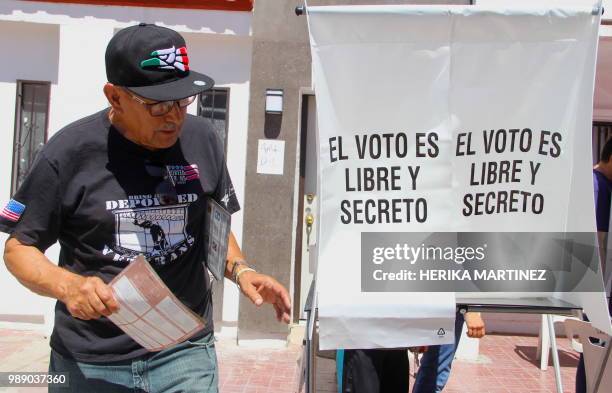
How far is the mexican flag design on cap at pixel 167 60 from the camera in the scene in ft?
6.04

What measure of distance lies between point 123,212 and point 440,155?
3.89 feet

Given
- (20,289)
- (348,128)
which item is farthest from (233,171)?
(348,128)

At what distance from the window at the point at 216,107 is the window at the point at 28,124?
1560mm

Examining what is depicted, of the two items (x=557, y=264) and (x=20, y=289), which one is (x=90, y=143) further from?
(x=20, y=289)

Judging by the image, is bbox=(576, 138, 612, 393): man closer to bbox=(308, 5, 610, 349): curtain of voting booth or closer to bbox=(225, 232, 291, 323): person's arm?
bbox=(308, 5, 610, 349): curtain of voting booth

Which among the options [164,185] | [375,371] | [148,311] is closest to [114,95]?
[164,185]

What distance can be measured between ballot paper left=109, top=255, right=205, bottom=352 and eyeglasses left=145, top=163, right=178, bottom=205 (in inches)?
13.1

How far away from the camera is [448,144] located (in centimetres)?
229

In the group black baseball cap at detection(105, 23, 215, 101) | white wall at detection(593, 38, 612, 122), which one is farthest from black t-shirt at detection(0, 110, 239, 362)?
white wall at detection(593, 38, 612, 122)

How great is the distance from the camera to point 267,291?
2168 millimetres

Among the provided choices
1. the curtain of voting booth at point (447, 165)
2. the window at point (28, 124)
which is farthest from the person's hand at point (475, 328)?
the window at point (28, 124)

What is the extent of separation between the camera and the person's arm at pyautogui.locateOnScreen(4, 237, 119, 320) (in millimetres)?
1654

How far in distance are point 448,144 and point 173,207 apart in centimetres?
106

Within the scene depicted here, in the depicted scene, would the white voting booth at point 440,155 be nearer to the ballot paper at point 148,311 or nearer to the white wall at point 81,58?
the ballot paper at point 148,311
